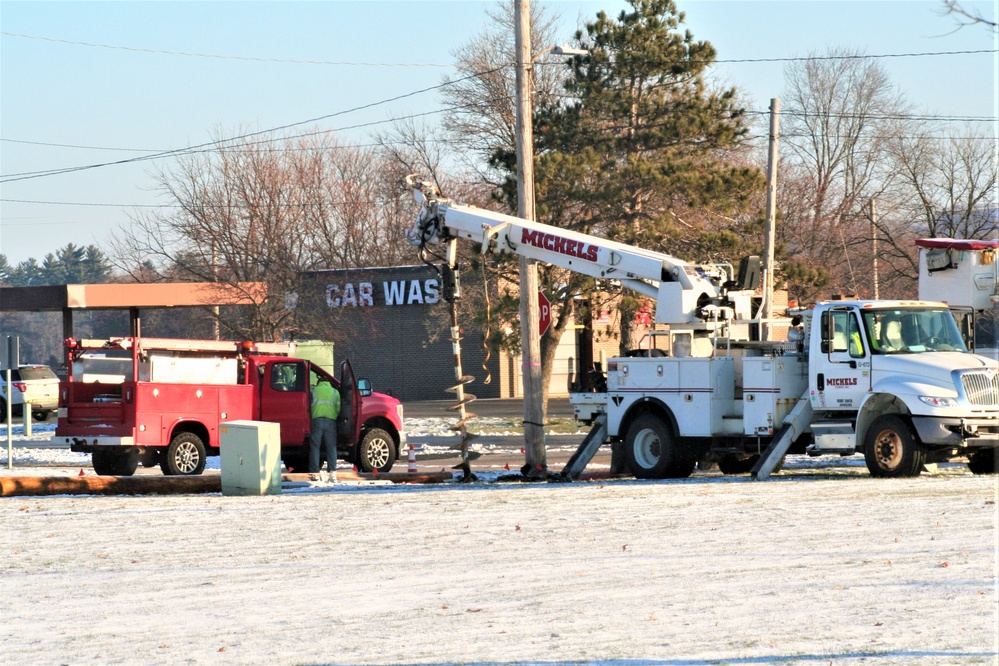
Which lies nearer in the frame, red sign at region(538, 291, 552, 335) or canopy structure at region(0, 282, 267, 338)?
red sign at region(538, 291, 552, 335)

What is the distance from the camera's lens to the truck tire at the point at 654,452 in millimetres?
18688

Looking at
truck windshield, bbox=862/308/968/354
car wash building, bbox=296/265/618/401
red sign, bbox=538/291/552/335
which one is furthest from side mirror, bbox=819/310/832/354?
car wash building, bbox=296/265/618/401

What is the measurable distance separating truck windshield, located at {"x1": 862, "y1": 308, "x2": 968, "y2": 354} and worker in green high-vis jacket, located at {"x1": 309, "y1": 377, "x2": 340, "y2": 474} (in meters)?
8.06

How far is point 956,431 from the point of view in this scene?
1634 centimetres

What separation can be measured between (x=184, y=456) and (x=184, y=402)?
2.83 feet

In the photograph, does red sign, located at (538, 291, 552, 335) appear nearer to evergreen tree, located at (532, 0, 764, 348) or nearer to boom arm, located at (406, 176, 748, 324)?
boom arm, located at (406, 176, 748, 324)

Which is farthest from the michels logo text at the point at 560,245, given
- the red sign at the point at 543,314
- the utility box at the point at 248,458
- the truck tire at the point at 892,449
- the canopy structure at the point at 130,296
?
the canopy structure at the point at 130,296

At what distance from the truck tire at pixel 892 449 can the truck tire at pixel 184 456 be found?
10247mm

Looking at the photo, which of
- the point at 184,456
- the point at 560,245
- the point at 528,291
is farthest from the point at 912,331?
the point at 184,456

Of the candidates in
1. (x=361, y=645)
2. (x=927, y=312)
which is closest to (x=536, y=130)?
(x=927, y=312)

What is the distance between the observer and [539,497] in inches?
618

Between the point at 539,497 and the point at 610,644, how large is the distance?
25.7 feet

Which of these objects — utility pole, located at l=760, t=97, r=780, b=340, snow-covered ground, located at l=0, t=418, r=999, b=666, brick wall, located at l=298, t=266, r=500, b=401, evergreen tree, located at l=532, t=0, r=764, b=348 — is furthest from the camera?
brick wall, located at l=298, t=266, r=500, b=401

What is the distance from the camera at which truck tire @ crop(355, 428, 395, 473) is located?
71.0 ft
